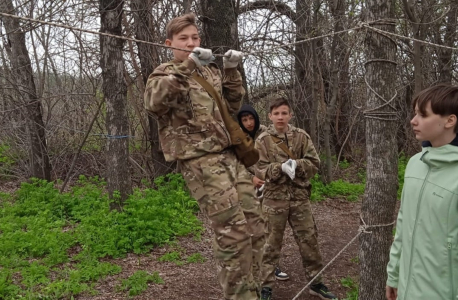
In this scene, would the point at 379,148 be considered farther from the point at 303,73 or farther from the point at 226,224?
the point at 303,73

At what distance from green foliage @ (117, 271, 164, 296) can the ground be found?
2.4 inches

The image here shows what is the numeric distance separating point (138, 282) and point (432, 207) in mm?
3364

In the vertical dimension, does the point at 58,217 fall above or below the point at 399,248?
below

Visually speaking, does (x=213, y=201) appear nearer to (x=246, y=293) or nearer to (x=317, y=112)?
(x=246, y=293)

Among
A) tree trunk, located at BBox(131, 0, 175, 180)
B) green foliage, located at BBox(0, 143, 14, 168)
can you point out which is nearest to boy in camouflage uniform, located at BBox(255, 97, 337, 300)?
tree trunk, located at BBox(131, 0, 175, 180)

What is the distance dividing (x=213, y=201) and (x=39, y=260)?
322 centimetres

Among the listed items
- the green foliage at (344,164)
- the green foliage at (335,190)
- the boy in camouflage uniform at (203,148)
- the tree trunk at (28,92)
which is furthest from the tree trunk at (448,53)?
the tree trunk at (28,92)

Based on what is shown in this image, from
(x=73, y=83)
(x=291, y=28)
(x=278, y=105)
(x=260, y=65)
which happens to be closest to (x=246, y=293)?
(x=278, y=105)

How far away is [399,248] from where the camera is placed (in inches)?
89.4

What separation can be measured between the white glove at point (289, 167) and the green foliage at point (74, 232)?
2.02m

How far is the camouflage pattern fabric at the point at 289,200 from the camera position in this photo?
4055 millimetres

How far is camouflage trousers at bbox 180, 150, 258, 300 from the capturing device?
2807mm

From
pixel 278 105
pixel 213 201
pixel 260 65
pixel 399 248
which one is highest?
pixel 260 65

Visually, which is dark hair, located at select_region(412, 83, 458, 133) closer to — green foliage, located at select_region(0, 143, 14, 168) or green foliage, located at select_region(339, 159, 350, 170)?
green foliage, located at select_region(339, 159, 350, 170)
